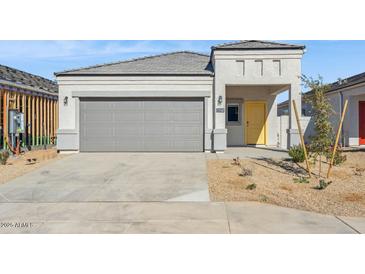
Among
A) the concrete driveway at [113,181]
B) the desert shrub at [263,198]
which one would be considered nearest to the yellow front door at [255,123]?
the concrete driveway at [113,181]

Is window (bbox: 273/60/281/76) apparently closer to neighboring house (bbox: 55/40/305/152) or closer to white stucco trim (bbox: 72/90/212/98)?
neighboring house (bbox: 55/40/305/152)

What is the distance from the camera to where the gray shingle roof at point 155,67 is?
45.5ft

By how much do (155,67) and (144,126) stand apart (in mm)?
2984

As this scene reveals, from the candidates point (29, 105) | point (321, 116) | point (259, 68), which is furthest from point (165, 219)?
point (29, 105)

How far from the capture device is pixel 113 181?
8.30m

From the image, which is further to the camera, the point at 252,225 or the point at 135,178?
the point at 135,178

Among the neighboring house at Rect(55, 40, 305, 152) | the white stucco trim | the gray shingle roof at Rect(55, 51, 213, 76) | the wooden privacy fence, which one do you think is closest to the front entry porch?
the neighboring house at Rect(55, 40, 305, 152)

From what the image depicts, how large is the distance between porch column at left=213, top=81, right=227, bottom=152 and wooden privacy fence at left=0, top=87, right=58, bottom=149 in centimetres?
997

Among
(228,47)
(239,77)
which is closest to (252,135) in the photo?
(239,77)

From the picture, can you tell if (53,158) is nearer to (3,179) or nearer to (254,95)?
(3,179)

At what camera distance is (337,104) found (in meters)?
18.6

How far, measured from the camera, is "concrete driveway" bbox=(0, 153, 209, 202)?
6926 millimetres

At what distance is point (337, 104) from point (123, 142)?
1369cm

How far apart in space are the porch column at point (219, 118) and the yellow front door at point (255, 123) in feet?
11.4
